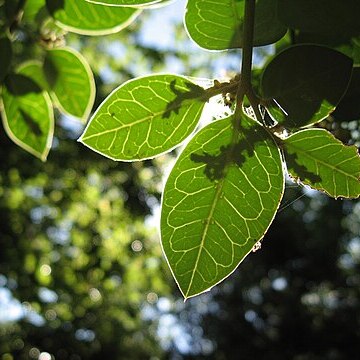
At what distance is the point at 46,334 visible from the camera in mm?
4656

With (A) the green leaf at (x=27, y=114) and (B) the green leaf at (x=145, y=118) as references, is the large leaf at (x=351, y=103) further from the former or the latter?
(A) the green leaf at (x=27, y=114)

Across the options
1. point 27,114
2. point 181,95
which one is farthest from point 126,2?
point 27,114

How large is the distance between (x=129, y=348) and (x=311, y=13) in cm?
710

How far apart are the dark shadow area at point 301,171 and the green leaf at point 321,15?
10cm

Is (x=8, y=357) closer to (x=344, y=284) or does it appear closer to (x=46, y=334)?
(x=46, y=334)

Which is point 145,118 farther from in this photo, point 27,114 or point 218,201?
point 27,114

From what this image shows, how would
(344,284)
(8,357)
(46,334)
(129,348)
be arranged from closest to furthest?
1. (8,357)
2. (46,334)
3. (129,348)
4. (344,284)

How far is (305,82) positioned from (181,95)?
0.32 feet

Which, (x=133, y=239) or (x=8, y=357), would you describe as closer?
(x=8, y=357)

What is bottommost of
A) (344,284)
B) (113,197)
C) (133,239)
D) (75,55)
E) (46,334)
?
(344,284)

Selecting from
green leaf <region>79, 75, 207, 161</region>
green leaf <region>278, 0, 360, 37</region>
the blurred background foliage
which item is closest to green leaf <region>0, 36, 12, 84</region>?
green leaf <region>79, 75, 207, 161</region>

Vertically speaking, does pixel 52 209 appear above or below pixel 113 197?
below

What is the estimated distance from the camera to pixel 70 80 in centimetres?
72

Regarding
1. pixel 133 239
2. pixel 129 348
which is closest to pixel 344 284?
pixel 129 348
